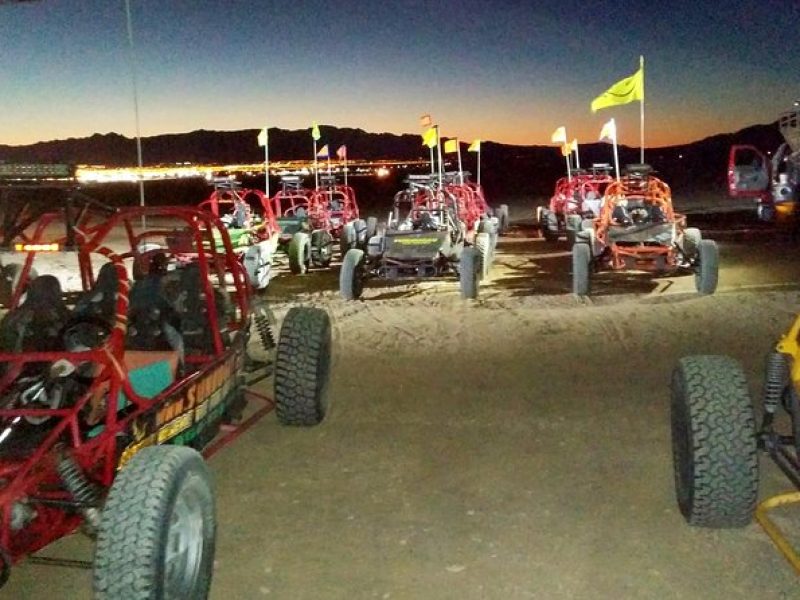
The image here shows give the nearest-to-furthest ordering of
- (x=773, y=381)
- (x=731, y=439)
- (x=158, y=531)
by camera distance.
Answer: (x=158, y=531) → (x=731, y=439) → (x=773, y=381)

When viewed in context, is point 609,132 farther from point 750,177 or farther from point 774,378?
point 774,378

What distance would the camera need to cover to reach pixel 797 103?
12.6 m

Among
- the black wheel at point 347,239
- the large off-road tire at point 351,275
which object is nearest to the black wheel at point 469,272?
the large off-road tire at point 351,275

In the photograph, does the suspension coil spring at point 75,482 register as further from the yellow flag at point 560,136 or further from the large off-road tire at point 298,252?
the yellow flag at point 560,136

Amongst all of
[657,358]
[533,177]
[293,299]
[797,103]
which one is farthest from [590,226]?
[533,177]

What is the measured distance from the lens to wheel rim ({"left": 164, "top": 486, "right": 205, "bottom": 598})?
140 inches

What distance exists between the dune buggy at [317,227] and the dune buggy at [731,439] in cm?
1184

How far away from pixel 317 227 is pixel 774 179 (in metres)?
9.48

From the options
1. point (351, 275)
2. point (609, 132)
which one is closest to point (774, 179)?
point (609, 132)

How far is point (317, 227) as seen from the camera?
1911cm

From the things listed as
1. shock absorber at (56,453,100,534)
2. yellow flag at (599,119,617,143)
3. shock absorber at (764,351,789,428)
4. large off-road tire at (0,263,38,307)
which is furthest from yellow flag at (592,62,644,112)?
shock absorber at (56,453,100,534)

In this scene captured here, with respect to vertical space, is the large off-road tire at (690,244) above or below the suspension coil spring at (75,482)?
above

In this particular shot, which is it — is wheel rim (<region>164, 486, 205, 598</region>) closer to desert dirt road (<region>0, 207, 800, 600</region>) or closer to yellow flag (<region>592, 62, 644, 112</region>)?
desert dirt road (<region>0, 207, 800, 600</region>)

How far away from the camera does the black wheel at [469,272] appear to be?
12125 mm
